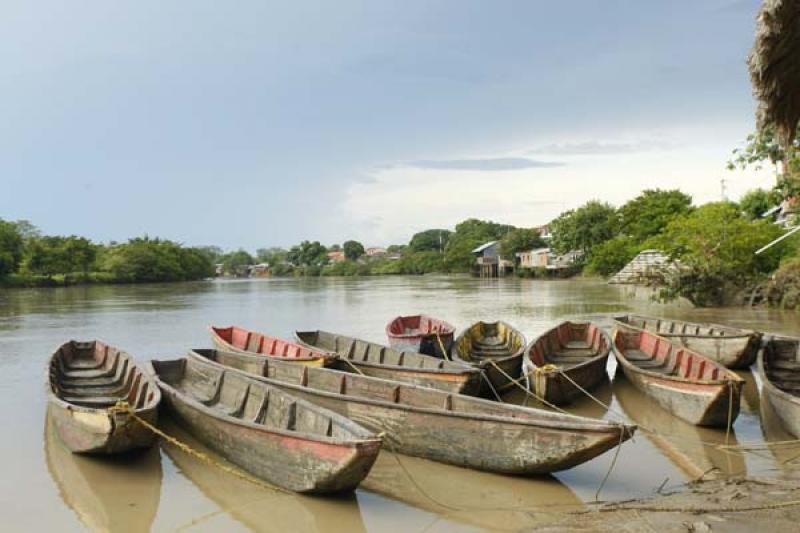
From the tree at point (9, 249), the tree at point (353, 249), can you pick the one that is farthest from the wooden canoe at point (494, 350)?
the tree at point (353, 249)

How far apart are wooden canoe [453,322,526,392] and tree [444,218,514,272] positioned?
64314 millimetres

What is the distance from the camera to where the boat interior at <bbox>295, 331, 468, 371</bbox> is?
9675 mm

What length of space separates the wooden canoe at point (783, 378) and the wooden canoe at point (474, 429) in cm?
304

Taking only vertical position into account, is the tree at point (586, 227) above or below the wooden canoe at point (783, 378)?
above

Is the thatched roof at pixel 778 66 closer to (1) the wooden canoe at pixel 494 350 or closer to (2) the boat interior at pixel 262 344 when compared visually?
(1) the wooden canoe at pixel 494 350

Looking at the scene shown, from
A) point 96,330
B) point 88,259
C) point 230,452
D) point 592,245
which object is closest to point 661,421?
point 230,452

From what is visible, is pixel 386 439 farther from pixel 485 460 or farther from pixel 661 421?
pixel 661 421

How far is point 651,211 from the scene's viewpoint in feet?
151

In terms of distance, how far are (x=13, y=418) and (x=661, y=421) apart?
970 cm

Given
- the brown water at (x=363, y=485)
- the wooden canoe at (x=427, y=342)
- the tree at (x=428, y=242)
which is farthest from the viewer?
the tree at (x=428, y=242)

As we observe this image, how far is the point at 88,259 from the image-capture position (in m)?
60.6

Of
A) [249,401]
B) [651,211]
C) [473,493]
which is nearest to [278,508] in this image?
[473,493]

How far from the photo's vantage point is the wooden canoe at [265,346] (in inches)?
389

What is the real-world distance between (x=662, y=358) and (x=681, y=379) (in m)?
2.83
